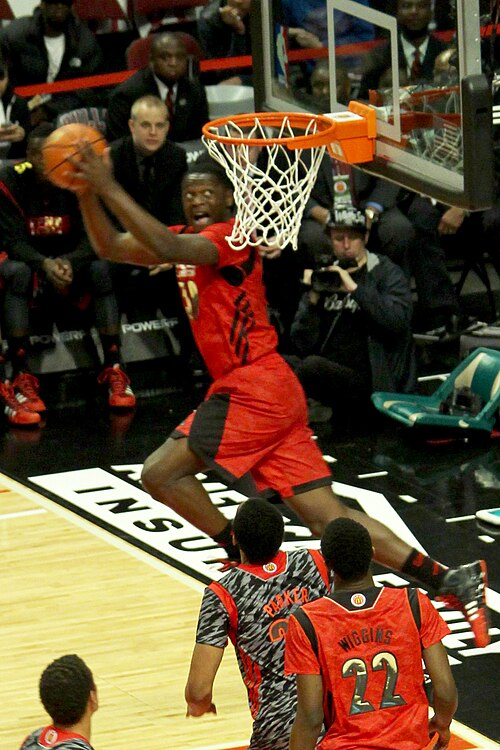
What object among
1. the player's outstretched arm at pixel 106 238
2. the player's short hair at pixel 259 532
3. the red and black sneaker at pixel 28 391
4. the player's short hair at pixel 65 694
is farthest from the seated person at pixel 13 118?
the player's short hair at pixel 65 694

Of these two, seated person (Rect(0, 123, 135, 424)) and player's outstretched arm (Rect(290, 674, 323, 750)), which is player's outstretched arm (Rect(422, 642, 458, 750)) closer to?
player's outstretched arm (Rect(290, 674, 323, 750))

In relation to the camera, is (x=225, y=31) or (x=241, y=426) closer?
(x=241, y=426)

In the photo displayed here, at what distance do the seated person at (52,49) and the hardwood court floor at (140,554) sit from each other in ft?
9.37

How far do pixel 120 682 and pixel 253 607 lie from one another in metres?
1.90

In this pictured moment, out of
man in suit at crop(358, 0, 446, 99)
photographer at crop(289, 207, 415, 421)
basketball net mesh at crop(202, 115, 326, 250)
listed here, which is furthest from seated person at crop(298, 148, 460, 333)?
basketball net mesh at crop(202, 115, 326, 250)

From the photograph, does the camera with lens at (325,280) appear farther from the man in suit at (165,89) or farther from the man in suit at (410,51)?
the man in suit at (410,51)

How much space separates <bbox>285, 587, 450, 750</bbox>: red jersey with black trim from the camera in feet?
14.1

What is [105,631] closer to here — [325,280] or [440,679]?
[440,679]

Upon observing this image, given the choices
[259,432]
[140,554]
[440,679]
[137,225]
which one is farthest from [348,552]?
[140,554]

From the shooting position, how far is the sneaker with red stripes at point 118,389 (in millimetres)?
10617

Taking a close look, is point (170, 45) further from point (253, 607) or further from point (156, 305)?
point (253, 607)

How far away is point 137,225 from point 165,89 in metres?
5.77

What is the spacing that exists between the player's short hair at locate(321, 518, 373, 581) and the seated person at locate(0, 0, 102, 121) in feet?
25.8

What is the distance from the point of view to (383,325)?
32.9 feet
